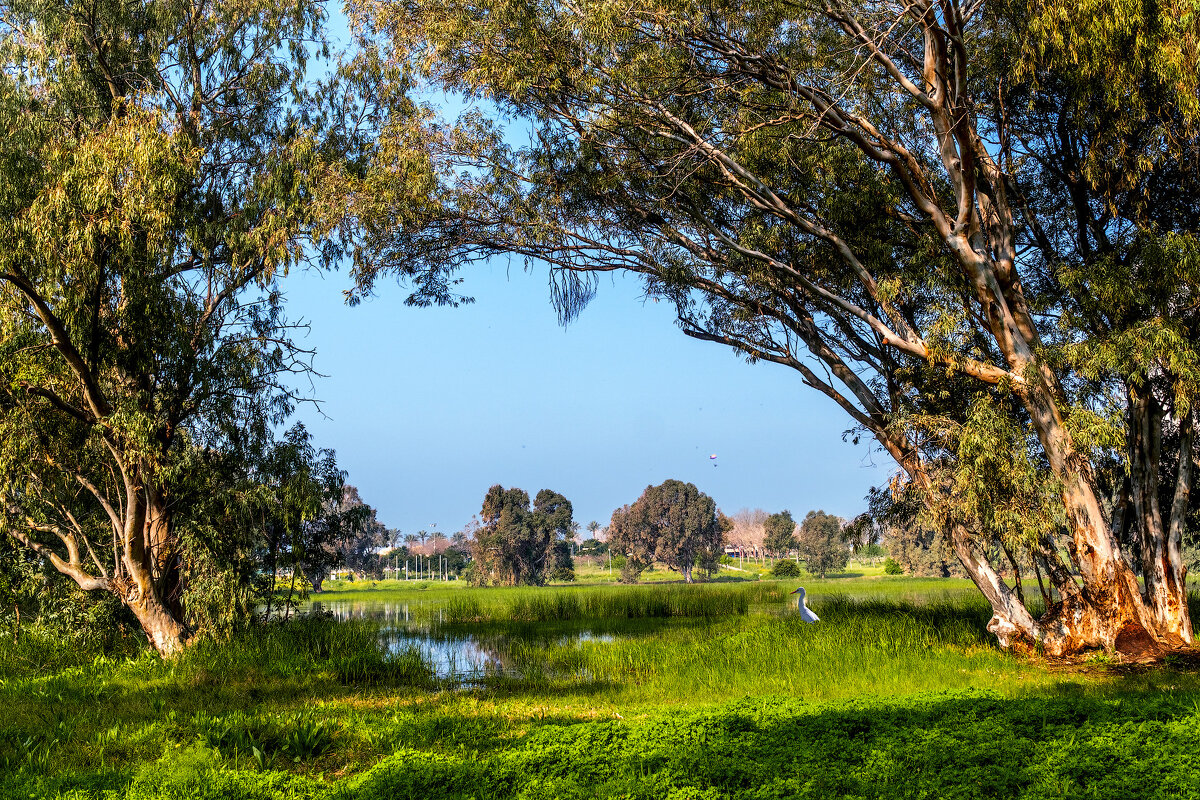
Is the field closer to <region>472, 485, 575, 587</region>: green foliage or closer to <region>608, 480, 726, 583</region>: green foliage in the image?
<region>472, 485, 575, 587</region>: green foliage

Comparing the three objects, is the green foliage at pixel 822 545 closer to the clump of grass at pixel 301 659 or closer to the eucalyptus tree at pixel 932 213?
the eucalyptus tree at pixel 932 213

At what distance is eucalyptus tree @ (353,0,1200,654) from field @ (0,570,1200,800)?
227cm

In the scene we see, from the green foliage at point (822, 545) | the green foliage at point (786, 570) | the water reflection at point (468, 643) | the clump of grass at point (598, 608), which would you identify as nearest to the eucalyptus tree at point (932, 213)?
the water reflection at point (468, 643)

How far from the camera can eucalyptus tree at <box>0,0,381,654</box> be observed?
381 inches

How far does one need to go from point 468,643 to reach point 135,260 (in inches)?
314

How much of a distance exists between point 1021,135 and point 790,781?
10.5 m

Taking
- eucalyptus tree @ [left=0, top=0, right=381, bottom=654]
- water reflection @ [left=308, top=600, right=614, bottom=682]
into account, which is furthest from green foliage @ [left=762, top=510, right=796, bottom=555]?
eucalyptus tree @ [left=0, top=0, right=381, bottom=654]

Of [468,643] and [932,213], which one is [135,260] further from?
[932,213]

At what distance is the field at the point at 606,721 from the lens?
4.42 m

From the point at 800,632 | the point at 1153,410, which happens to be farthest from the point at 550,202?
the point at 1153,410

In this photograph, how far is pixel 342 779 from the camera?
5.02m

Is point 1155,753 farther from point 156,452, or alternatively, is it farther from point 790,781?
point 156,452

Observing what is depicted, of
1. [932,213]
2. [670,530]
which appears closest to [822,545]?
[670,530]

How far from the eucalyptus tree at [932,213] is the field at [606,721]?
227cm
